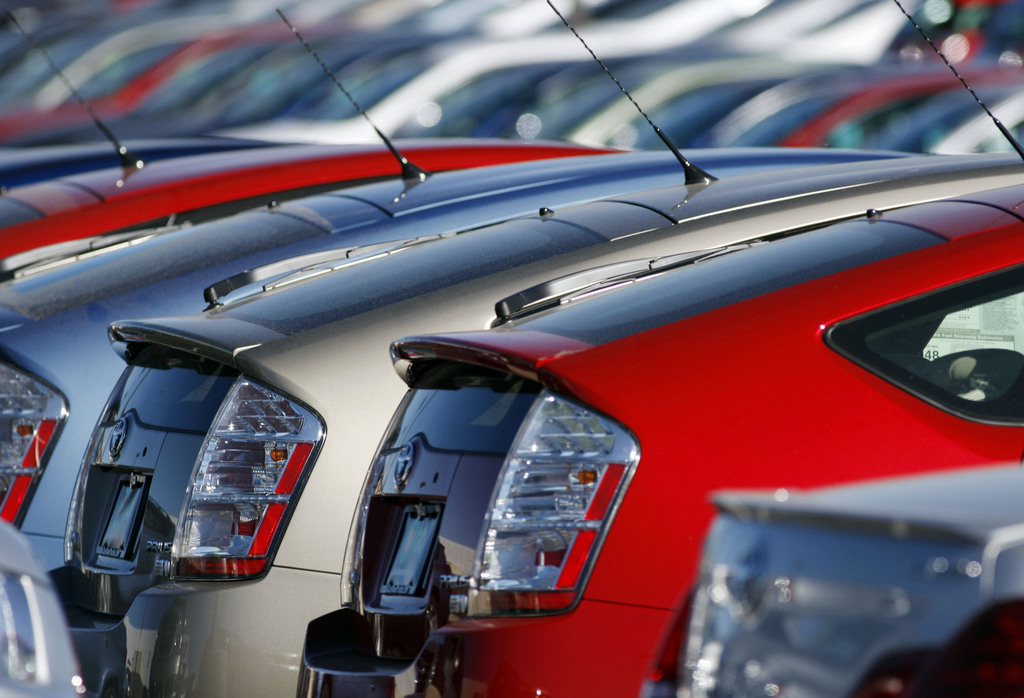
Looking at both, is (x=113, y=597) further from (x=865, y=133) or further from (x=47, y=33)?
(x=47, y=33)

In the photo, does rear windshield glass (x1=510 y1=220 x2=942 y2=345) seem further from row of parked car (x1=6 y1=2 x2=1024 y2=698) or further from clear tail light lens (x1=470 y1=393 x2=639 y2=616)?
clear tail light lens (x1=470 y1=393 x2=639 y2=616)

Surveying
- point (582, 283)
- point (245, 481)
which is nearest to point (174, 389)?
point (245, 481)

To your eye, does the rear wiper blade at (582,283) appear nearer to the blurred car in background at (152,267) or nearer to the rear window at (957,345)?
the rear window at (957,345)

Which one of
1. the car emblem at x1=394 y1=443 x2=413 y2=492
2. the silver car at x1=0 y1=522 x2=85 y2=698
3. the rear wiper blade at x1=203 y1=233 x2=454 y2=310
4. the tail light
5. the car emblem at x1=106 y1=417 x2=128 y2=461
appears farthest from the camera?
the rear wiper blade at x1=203 y1=233 x2=454 y2=310

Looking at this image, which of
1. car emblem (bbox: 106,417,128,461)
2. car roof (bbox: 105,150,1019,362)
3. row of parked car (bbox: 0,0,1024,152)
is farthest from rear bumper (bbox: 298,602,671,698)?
row of parked car (bbox: 0,0,1024,152)

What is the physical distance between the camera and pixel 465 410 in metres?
3.11

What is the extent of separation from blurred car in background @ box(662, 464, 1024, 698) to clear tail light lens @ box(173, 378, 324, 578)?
5.73 ft

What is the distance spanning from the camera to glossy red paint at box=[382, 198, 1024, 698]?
8.82 feet

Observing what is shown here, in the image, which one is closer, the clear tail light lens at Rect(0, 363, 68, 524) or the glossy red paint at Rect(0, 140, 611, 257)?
A: the clear tail light lens at Rect(0, 363, 68, 524)

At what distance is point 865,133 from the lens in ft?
38.3

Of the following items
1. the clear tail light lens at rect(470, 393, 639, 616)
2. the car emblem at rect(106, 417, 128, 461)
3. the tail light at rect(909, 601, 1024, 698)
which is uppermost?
the car emblem at rect(106, 417, 128, 461)

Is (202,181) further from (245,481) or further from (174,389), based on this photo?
(245,481)

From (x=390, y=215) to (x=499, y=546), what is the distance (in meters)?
2.65

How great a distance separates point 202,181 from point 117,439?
2.59m
